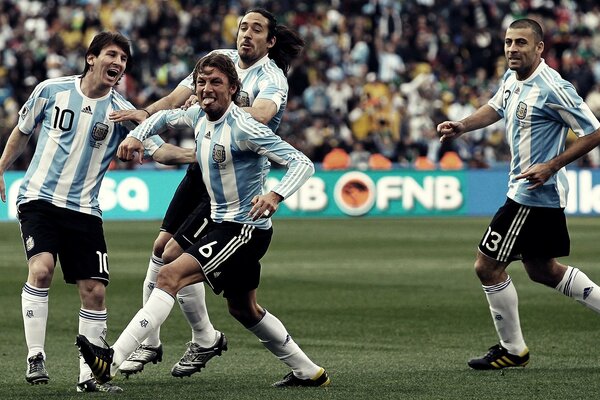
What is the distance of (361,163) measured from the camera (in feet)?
90.7

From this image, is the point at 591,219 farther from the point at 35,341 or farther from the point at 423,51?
the point at 35,341

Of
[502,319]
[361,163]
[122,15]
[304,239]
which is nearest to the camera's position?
[502,319]

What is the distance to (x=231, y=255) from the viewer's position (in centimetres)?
751

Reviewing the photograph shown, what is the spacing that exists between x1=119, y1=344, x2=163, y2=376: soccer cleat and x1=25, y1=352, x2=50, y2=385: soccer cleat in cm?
77

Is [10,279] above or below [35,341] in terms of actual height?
below

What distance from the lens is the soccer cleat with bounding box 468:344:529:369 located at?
340 inches

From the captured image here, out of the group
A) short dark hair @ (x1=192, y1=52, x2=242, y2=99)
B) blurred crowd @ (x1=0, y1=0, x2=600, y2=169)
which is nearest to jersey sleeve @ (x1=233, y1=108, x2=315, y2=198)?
short dark hair @ (x1=192, y1=52, x2=242, y2=99)

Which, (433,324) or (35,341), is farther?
(433,324)

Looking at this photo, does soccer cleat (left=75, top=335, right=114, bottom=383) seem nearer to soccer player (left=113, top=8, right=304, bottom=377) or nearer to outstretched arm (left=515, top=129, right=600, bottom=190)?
soccer player (left=113, top=8, right=304, bottom=377)

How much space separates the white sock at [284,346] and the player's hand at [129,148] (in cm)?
127

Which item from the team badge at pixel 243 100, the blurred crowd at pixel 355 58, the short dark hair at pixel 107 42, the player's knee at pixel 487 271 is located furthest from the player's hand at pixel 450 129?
the blurred crowd at pixel 355 58

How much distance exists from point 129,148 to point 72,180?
0.76m

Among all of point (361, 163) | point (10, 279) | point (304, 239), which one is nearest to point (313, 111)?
point (361, 163)

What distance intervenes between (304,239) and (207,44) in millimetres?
10544
